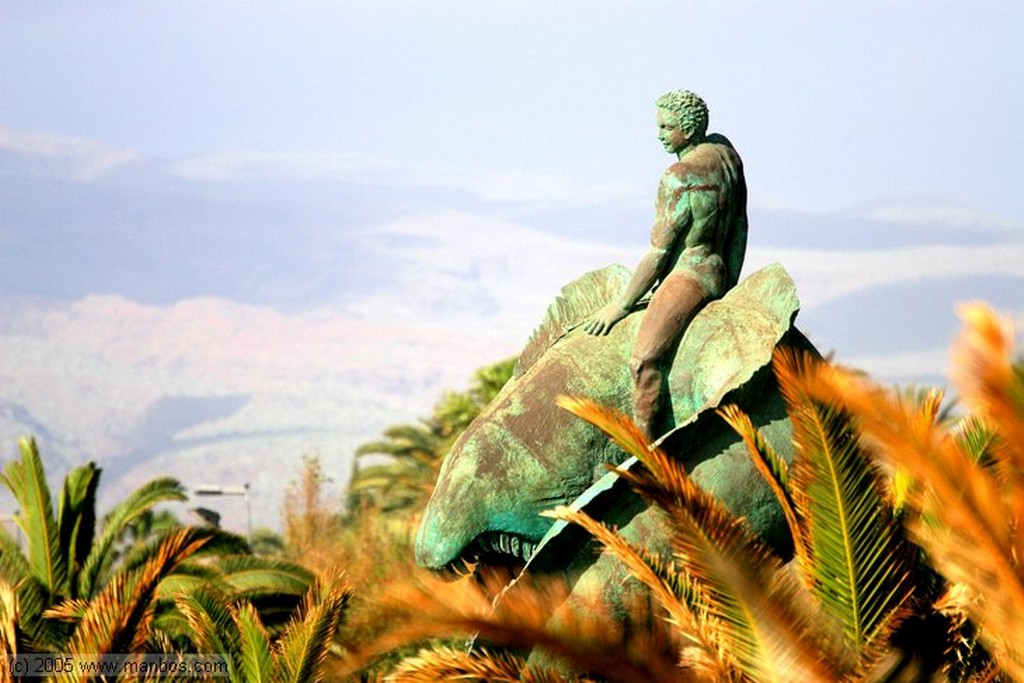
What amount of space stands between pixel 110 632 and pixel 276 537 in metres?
37.5

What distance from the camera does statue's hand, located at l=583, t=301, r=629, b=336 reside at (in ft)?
33.9

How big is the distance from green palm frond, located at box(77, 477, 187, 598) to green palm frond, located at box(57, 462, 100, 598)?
9 cm

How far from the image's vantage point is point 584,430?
1017 centimetres

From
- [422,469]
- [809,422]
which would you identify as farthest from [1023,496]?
[422,469]

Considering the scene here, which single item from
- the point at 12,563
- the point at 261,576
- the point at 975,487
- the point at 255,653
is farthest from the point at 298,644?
the point at 261,576

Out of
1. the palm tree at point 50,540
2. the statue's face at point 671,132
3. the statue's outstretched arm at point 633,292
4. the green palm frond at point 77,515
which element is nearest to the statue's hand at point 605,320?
the statue's outstretched arm at point 633,292

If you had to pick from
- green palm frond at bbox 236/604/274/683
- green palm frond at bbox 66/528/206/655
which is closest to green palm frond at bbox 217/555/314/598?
green palm frond at bbox 66/528/206/655

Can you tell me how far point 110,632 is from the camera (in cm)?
1241

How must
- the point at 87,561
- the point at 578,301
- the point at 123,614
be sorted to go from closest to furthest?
the point at 578,301, the point at 123,614, the point at 87,561

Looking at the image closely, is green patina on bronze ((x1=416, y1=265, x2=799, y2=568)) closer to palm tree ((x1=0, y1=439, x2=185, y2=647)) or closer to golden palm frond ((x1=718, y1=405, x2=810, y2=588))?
golden palm frond ((x1=718, y1=405, x2=810, y2=588))

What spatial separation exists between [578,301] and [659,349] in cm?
96

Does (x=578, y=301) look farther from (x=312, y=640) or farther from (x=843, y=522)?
(x=312, y=640)

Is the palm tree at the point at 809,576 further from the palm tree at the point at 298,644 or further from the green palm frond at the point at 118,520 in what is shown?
the green palm frond at the point at 118,520

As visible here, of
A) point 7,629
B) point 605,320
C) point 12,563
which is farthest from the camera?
point 12,563
